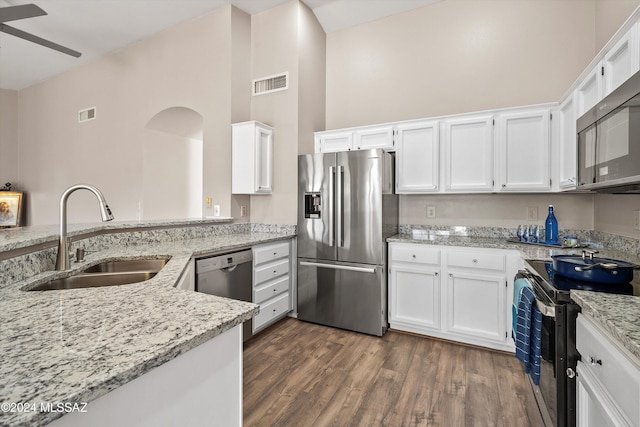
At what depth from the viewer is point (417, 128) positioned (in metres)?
3.15

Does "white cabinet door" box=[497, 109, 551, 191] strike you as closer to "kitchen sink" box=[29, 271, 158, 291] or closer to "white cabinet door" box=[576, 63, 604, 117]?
"white cabinet door" box=[576, 63, 604, 117]

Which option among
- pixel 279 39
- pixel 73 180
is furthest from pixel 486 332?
pixel 73 180

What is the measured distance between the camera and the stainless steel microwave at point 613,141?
1249 millimetres

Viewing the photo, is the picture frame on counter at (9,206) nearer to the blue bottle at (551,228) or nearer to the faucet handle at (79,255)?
the faucet handle at (79,255)

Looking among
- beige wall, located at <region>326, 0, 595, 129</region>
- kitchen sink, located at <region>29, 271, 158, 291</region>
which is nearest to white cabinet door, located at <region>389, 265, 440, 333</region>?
beige wall, located at <region>326, 0, 595, 129</region>

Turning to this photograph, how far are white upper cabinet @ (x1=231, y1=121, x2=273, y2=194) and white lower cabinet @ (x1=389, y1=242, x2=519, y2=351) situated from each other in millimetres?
1610

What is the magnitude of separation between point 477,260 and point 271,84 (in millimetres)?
2923

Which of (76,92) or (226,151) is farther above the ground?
(76,92)

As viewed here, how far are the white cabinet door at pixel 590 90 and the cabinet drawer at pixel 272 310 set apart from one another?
9.78 feet

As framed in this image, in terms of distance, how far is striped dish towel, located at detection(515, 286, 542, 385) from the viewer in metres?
1.53

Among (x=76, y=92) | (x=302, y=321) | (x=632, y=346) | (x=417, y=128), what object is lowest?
(x=302, y=321)

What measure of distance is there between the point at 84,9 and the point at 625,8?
532cm

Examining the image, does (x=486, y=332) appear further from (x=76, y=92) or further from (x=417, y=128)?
(x=76, y=92)

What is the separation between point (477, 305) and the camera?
2709mm
